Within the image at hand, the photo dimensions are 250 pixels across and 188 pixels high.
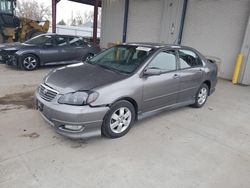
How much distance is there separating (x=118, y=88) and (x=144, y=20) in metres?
8.93

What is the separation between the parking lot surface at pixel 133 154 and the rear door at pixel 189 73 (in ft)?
1.61

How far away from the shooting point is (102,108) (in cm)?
306

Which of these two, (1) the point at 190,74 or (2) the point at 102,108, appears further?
(1) the point at 190,74

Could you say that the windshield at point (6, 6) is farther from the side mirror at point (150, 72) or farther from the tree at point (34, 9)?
the tree at point (34, 9)

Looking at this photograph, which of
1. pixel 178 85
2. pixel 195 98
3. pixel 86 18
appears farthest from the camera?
pixel 86 18

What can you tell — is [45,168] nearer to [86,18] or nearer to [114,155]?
[114,155]

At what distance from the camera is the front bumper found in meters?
2.93

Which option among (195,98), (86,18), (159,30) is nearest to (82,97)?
(195,98)

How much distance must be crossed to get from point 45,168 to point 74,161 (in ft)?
1.16

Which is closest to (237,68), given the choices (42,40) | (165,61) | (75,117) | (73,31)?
(165,61)

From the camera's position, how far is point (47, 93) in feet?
10.7

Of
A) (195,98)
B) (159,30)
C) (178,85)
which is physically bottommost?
(195,98)

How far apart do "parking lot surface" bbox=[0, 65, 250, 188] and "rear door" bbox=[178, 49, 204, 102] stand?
1.61 feet

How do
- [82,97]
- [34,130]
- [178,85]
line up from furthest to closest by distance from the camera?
[178,85] < [34,130] < [82,97]
